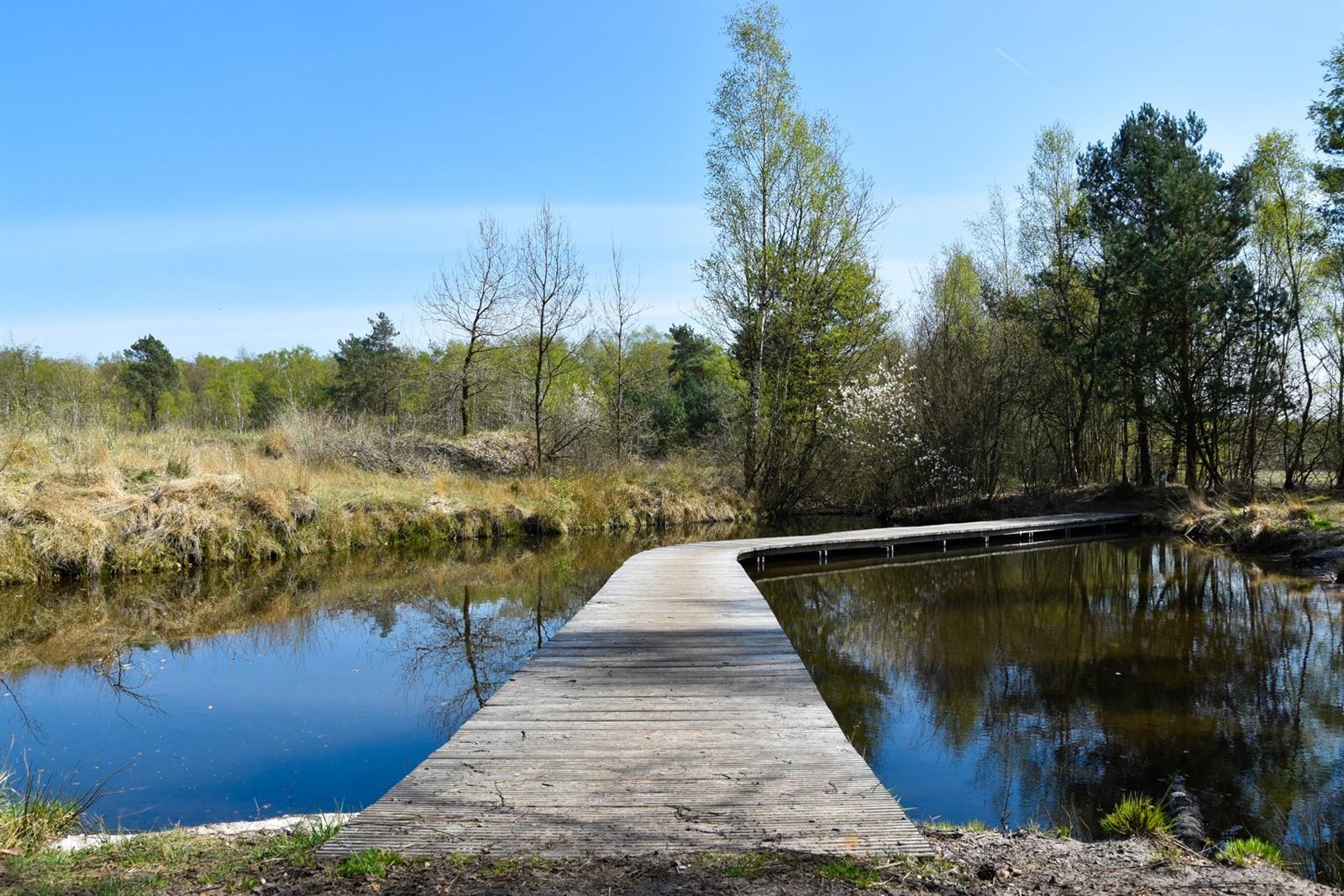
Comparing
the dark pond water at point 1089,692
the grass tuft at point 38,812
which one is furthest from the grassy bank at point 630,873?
the dark pond water at point 1089,692

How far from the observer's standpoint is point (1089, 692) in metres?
6.70

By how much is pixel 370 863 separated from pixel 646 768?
4.14 feet

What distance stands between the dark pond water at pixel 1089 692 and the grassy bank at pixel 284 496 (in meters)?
7.39

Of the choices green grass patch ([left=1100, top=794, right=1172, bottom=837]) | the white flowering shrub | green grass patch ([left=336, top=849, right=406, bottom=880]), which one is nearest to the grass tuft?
green grass patch ([left=336, top=849, right=406, bottom=880])

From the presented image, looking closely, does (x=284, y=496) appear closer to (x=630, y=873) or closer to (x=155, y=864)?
(x=155, y=864)

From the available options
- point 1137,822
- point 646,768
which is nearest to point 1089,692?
point 1137,822

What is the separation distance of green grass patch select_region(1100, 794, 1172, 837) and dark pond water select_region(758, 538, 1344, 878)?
395mm

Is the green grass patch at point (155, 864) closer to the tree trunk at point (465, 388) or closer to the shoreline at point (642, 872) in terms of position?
the shoreline at point (642, 872)

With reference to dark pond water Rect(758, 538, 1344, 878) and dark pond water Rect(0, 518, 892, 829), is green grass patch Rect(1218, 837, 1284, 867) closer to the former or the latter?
dark pond water Rect(758, 538, 1344, 878)

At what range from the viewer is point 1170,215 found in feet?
61.7

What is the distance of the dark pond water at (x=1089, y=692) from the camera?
15.5ft

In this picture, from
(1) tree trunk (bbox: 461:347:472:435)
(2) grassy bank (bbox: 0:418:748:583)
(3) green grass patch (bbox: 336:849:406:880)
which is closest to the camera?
(3) green grass patch (bbox: 336:849:406:880)

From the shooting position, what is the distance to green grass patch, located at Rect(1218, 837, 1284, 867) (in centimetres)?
328

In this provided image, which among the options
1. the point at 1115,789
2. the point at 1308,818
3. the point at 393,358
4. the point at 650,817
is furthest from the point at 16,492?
the point at 393,358
